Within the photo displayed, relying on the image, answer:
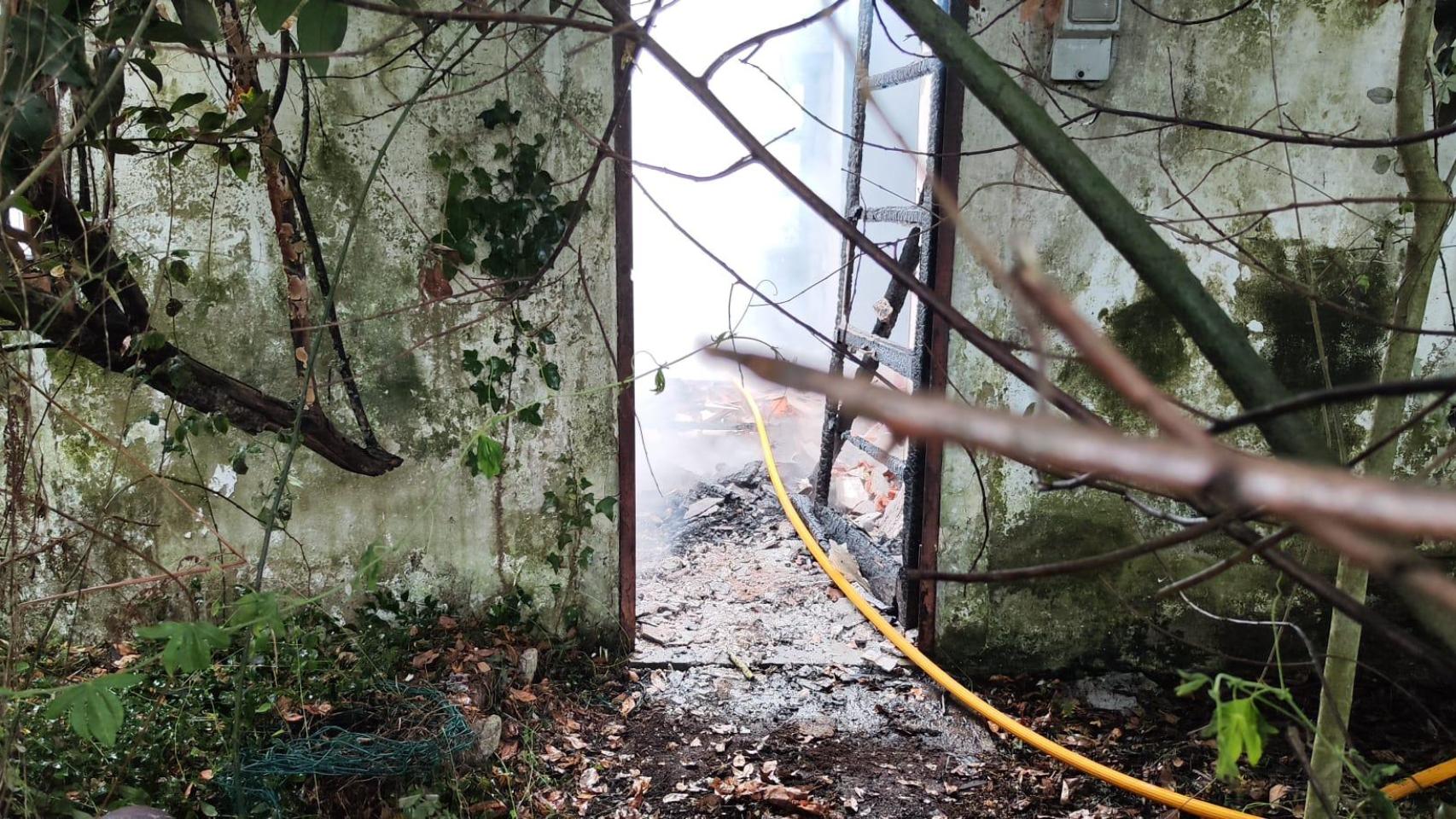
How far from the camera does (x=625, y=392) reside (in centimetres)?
341

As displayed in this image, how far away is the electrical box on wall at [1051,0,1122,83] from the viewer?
306 cm

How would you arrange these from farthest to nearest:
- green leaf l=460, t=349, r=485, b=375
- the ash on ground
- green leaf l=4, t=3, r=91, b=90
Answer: the ash on ground
green leaf l=460, t=349, r=485, b=375
green leaf l=4, t=3, r=91, b=90

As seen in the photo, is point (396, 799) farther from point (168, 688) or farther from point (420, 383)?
point (420, 383)

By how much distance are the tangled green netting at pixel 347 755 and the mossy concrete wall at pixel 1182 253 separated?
5.91 ft

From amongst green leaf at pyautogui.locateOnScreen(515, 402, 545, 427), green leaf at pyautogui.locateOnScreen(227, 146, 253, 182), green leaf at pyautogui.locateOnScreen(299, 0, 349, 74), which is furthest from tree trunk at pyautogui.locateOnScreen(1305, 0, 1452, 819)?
green leaf at pyautogui.locateOnScreen(227, 146, 253, 182)

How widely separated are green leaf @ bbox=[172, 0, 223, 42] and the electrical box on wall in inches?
102

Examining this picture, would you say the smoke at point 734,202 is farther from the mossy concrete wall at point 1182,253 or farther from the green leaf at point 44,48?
the green leaf at point 44,48

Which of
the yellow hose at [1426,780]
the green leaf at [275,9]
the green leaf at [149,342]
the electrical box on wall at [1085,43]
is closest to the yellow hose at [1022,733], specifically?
the yellow hose at [1426,780]

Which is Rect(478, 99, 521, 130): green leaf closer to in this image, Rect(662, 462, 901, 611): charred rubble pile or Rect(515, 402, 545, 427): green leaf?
Rect(515, 402, 545, 427): green leaf

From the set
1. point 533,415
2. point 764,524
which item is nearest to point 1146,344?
point 533,415

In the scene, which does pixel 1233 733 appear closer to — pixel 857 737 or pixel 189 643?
pixel 189 643

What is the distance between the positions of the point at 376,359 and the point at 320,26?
6.60 feet

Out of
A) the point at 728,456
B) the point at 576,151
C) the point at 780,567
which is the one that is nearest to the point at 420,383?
the point at 576,151

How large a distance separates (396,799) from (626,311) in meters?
1.78
